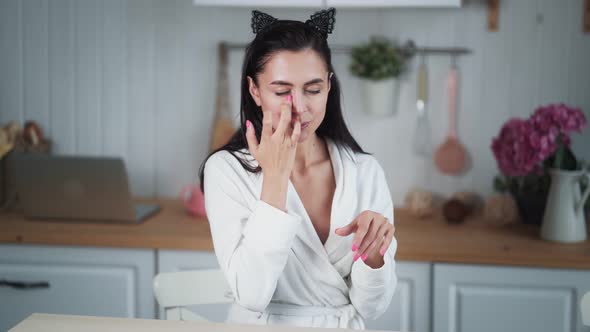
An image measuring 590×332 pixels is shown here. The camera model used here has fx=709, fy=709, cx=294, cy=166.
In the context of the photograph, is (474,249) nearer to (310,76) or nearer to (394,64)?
(394,64)

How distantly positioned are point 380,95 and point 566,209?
2.39 ft

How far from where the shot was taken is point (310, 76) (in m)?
1.42

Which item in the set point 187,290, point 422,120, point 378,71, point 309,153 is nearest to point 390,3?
point 378,71

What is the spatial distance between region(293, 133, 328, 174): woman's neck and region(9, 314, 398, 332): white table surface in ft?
1.65

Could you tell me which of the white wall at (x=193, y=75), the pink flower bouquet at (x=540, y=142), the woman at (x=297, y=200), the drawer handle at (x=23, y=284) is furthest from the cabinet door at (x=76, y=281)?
the pink flower bouquet at (x=540, y=142)

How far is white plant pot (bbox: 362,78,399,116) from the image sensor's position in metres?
2.48

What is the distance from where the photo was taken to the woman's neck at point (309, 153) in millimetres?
1680

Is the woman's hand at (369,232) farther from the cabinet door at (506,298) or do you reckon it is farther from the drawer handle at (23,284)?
the drawer handle at (23,284)

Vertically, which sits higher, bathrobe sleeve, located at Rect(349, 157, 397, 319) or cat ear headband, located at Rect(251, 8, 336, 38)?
cat ear headband, located at Rect(251, 8, 336, 38)

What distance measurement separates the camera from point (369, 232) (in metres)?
1.35

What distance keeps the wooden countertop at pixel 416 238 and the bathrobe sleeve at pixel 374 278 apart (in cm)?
48

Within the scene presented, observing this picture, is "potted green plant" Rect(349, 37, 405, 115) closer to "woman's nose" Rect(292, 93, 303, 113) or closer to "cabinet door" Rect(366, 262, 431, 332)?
"cabinet door" Rect(366, 262, 431, 332)

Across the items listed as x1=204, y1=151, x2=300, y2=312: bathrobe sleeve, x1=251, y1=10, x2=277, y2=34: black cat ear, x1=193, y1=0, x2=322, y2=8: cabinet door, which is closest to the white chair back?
x1=204, y1=151, x2=300, y2=312: bathrobe sleeve

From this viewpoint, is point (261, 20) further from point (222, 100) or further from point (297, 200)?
point (222, 100)
